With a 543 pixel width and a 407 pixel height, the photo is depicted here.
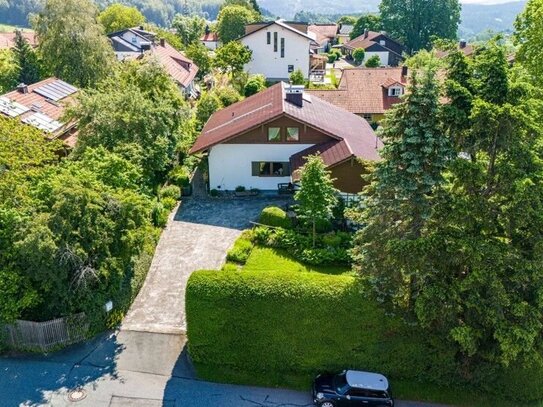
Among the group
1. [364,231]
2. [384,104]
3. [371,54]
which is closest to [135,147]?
[364,231]

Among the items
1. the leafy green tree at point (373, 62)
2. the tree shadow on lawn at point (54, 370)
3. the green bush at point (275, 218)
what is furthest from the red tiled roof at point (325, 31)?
the tree shadow on lawn at point (54, 370)

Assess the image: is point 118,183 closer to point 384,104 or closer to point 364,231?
point 364,231

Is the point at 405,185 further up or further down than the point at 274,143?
further down

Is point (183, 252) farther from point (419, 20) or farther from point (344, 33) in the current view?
point (344, 33)

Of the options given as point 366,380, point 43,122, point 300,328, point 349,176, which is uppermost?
point 43,122

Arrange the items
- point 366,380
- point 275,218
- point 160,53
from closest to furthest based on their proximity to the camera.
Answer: point 366,380 < point 275,218 < point 160,53

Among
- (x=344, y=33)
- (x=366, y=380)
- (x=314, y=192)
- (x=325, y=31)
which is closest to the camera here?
(x=366, y=380)

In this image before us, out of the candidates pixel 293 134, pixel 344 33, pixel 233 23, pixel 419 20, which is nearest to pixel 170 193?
pixel 293 134
